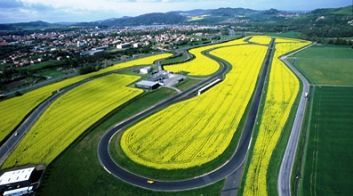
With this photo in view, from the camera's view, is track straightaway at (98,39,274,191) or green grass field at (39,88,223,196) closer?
green grass field at (39,88,223,196)

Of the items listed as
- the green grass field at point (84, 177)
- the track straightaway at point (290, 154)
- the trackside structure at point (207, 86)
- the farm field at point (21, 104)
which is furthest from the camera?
the trackside structure at point (207, 86)

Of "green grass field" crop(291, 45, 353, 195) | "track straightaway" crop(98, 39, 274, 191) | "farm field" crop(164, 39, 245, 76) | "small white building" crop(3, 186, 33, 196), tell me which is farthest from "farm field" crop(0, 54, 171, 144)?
"green grass field" crop(291, 45, 353, 195)

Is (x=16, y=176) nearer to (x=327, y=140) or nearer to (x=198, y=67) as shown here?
(x=327, y=140)

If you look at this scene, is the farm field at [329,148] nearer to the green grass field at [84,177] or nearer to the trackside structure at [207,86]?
the green grass field at [84,177]

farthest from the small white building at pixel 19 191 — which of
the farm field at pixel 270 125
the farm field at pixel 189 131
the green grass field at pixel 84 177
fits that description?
the farm field at pixel 270 125

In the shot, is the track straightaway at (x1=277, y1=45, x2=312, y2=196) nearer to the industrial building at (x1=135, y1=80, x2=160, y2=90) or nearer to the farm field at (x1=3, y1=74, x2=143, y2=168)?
the farm field at (x1=3, y1=74, x2=143, y2=168)

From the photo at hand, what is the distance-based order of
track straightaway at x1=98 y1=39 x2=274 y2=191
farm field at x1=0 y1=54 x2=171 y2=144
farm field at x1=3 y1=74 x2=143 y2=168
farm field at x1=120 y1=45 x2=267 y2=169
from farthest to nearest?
farm field at x1=0 y1=54 x2=171 y2=144
farm field at x1=3 y1=74 x2=143 y2=168
farm field at x1=120 y1=45 x2=267 y2=169
track straightaway at x1=98 y1=39 x2=274 y2=191

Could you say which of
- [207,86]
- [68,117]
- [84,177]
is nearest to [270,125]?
[207,86]
